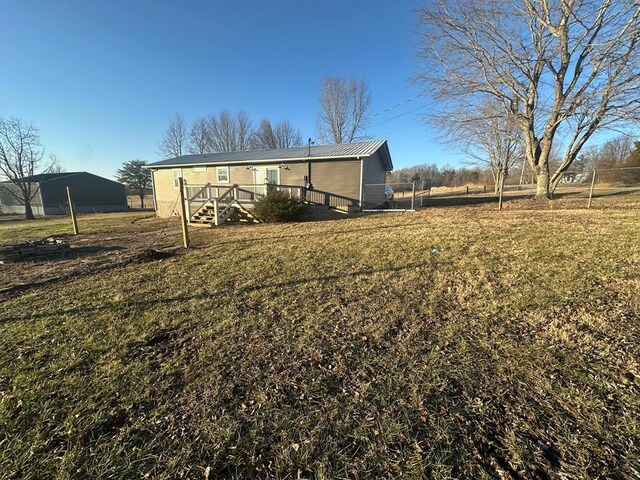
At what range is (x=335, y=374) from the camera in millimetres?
2328

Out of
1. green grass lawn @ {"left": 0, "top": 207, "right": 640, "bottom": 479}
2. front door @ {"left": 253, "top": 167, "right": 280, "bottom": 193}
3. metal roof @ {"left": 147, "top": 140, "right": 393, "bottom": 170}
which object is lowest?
green grass lawn @ {"left": 0, "top": 207, "right": 640, "bottom": 479}

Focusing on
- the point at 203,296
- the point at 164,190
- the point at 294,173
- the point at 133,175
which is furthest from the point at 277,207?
the point at 133,175

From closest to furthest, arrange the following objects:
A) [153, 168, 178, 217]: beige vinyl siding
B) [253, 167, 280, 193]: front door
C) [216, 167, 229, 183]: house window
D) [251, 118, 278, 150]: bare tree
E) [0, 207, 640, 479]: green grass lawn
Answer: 1. [0, 207, 640, 479]: green grass lawn
2. [253, 167, 280, 193]: front door
3. [216, 167, 229, 183]: house window
4. [153, 168, 178, 217]: beige vinyl siding
5. [251, 118, 278, 150]: bare tree

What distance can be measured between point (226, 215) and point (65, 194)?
30.1 meters

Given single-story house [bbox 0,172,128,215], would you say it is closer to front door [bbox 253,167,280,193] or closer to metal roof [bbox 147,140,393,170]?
metal roof [bbox 147,140,393,170]

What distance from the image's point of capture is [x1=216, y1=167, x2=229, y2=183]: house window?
1697 centimetres

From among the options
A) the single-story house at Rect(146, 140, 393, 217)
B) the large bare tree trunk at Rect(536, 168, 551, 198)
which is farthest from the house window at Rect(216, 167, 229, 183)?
the large bare tree trunk at Rect(536, 168, 551, 198)

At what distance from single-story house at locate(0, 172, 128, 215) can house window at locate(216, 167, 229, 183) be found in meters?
22.2

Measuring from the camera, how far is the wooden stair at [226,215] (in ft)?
38.9

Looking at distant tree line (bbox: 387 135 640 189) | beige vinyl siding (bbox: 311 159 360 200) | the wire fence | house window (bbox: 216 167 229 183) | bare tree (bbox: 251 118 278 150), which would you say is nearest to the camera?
the wire fence

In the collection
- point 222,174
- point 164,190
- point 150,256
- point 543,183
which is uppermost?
point 222,174

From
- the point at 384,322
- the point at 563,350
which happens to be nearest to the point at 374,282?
the point at 384,322

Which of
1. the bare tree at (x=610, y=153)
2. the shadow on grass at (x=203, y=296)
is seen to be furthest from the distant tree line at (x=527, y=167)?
the shadow on grass at (x=203, y=296)

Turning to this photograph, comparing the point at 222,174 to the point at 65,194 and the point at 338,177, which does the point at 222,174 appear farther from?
the point at 65,194
